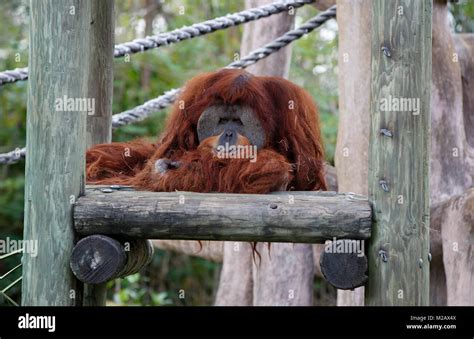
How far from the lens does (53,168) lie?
95.2 inches

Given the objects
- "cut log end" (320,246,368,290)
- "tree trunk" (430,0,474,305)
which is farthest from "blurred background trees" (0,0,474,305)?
"cut log end" (320,246,368,290)

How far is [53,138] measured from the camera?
7.92 ft

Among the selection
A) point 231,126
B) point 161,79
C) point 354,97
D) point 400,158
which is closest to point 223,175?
point 231,126

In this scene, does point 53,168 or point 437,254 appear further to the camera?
point 437,254

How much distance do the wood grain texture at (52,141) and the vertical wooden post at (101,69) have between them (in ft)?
2.73

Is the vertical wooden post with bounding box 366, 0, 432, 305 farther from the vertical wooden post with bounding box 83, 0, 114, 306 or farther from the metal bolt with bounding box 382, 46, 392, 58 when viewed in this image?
the vertical wooden post with bounding box 83, 0, 114, 306

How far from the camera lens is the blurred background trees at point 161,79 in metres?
7.34

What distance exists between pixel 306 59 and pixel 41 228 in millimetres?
6382

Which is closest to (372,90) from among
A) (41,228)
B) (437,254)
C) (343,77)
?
(41,228)

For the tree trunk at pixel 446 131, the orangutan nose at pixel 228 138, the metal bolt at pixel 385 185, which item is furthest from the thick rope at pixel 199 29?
the metal bolt at pixel 385 185

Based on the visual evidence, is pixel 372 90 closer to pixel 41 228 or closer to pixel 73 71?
pixel 73 71

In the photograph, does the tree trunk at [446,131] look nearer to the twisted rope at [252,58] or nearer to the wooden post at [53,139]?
the twisted rope at [252,58]

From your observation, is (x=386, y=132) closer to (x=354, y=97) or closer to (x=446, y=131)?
(x=354, y=97)

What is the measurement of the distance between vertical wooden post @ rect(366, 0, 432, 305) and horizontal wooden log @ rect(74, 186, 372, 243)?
0.27 ft
